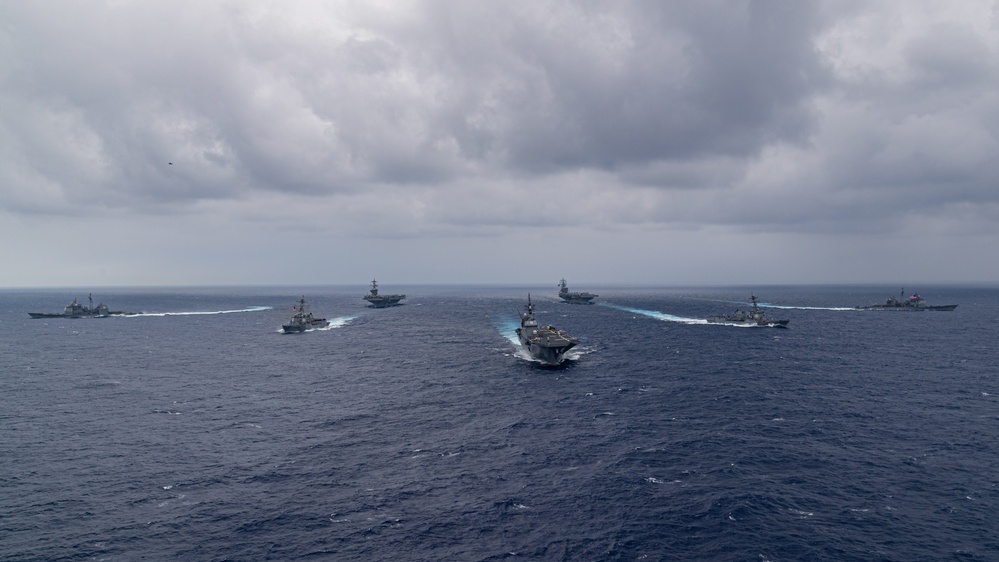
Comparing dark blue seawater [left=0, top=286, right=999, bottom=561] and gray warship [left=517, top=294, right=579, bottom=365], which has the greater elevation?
gray warship [left=517, top=294, right=579, bottom=365]

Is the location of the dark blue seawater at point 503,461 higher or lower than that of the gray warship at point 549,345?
lower

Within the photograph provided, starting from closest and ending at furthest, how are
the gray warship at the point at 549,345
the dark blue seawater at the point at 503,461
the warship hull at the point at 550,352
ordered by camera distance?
1. the dark blue seawater at the point at 503,461
2. the warship hull at the point at 550,352
3. the gray warship at the point at 549,345

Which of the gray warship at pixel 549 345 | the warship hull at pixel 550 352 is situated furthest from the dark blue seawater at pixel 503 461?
the gray warship at pixel 549 345

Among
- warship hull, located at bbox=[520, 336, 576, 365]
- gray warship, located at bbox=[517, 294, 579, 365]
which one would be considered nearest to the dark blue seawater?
warship hull, located at bbox=[520, 336, 576, 365]

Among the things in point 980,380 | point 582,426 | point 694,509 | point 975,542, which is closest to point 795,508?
point 694,509

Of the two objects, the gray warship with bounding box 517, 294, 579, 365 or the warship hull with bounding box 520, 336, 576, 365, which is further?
the gray warship with bounding box 517, 294, 579, 365

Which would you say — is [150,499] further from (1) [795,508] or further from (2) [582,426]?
(1) [795,508]

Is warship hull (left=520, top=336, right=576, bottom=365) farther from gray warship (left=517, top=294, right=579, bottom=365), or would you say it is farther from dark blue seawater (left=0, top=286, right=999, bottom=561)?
dark blue seawater (left=0, top=286, right=999, bottom=561)

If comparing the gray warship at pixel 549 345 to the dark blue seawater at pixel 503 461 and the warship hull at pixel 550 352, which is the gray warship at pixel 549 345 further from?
the dark blue seawater at pixel 503 461
